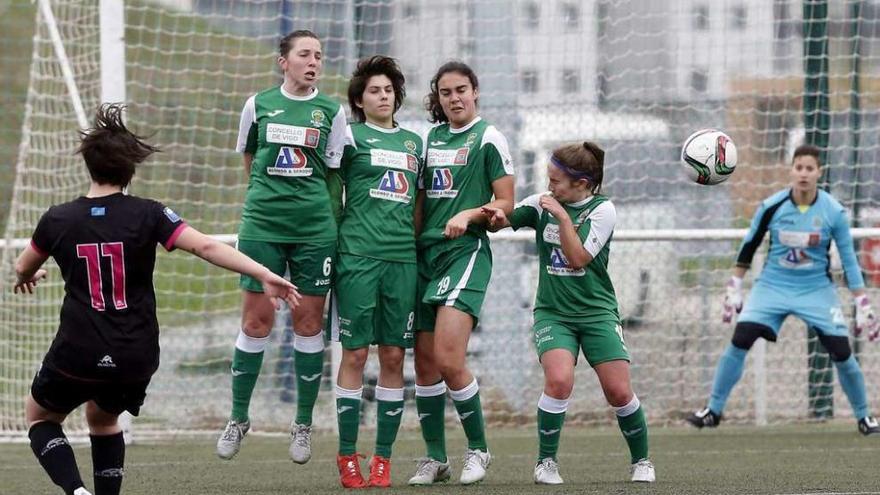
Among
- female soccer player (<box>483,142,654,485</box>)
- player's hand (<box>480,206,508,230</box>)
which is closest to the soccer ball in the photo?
female soccer player (<box>483,142,654,485</box>)

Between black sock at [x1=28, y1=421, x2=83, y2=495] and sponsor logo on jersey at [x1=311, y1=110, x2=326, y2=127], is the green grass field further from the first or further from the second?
sponsor logo on jersey at [x1=311, y1=110, x2=326, y2=127]

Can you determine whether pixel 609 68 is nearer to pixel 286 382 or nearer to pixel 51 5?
pixel 286 382

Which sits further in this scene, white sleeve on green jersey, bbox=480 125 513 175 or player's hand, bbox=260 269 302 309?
white sleeve on green jersey, bbox=480 125 513 175

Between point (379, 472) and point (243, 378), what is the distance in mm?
866

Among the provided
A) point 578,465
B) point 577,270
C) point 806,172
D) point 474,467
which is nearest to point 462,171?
point 577,270

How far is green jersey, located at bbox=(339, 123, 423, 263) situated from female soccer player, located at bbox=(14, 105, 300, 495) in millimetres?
1538

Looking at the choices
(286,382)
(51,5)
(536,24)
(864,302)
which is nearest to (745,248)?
(864,302)

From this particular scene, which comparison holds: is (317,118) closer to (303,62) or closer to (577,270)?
(303,62)

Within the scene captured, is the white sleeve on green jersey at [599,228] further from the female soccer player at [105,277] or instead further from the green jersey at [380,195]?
the female soccer player at [105,277]

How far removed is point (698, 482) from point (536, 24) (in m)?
5.67

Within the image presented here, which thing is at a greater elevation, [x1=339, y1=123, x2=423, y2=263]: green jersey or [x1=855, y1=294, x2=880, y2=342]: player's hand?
[x1=339, y1=123, x2=423, y2=263]: green jersey

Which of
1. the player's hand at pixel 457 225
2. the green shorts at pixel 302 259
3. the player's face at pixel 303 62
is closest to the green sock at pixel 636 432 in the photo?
the player's hand at pixel 457 225

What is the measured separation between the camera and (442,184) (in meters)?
6.86

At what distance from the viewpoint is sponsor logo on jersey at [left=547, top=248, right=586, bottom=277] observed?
22.2 ft
